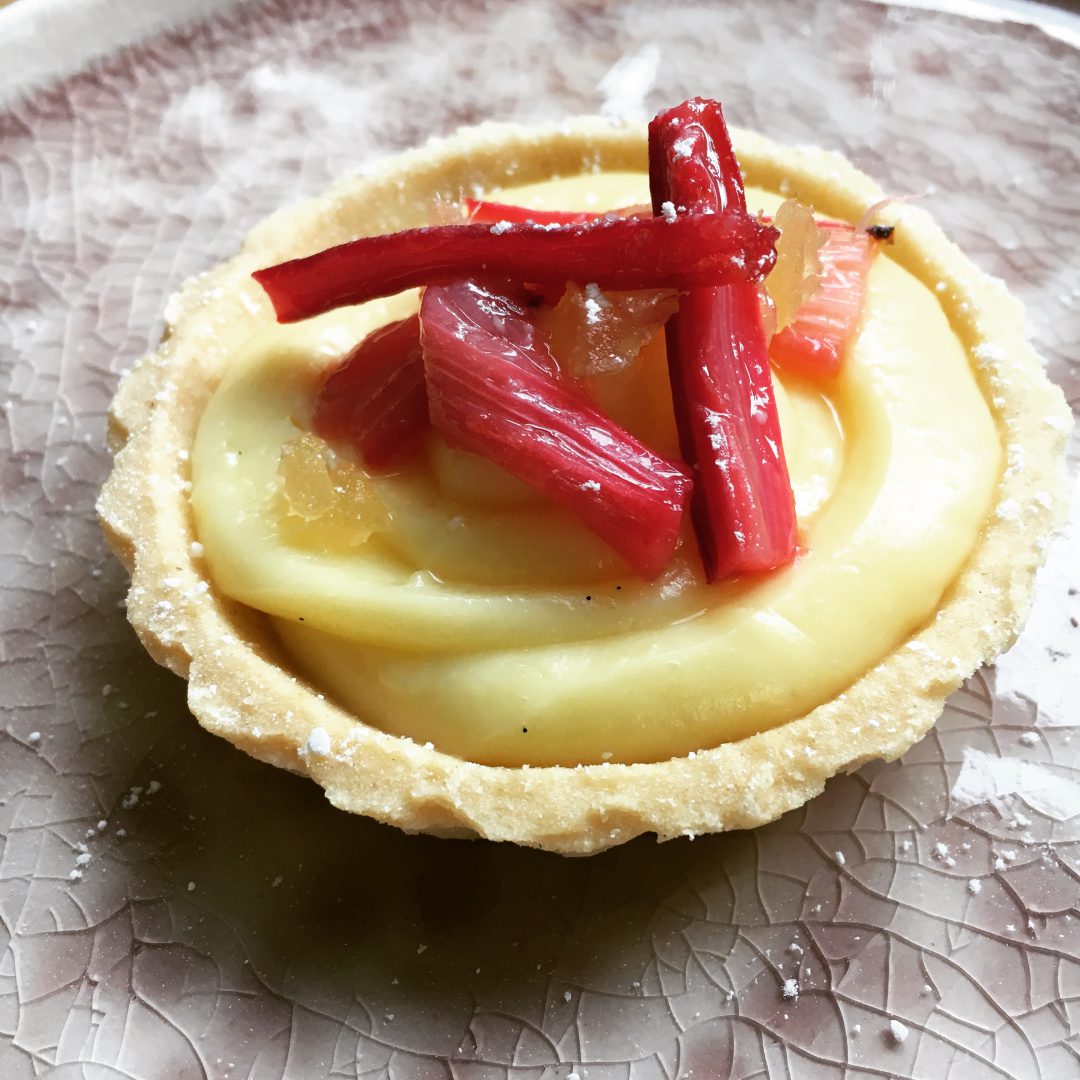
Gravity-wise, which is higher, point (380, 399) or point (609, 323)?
point (609, 323)

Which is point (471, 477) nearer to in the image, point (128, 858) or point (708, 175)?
point (708, 175)

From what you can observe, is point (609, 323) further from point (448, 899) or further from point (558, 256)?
point (448, 899)

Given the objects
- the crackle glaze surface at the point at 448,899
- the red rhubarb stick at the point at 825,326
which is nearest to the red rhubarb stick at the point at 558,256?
the red rhubarb stick at the point at 825,326

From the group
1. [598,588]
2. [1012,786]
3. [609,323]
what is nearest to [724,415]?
[609,323]

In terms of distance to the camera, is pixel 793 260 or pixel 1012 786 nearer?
pixel 793 260

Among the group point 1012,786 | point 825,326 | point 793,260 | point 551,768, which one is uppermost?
point 793,260

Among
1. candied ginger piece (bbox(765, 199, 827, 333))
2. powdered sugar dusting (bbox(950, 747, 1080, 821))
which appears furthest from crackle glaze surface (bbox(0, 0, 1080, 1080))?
candied ginger piece (bbox(765, 199, 827, 333))

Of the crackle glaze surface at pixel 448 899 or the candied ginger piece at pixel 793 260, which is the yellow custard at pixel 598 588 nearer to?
the candied ginger piece at pixel 793 260
